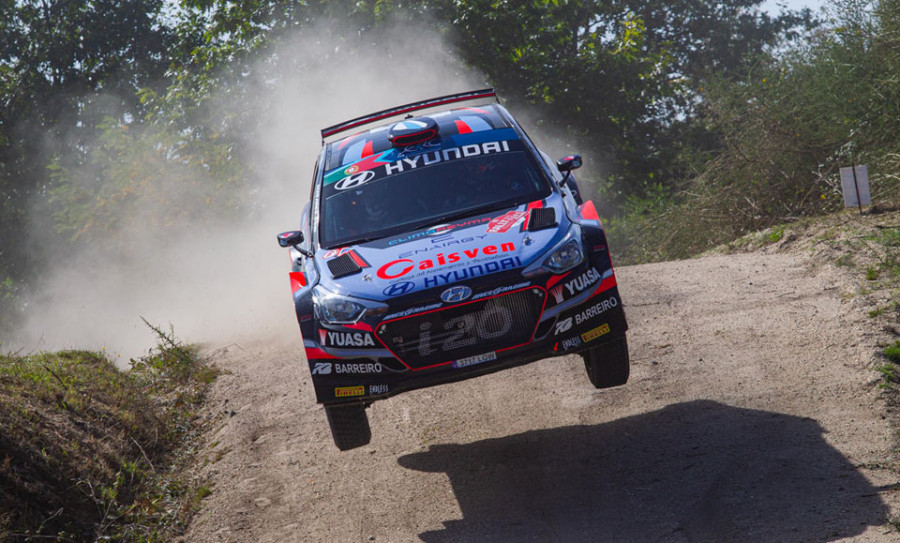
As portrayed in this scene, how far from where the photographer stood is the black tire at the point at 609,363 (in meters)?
5.44

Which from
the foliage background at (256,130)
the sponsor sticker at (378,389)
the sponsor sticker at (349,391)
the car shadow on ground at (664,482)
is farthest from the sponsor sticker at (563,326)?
the foliage background at (256,130)

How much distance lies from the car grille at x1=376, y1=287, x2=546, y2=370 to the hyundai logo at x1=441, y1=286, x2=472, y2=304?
0.15 feet

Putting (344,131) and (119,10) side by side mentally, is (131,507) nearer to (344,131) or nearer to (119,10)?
(344,131)

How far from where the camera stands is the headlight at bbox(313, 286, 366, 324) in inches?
202

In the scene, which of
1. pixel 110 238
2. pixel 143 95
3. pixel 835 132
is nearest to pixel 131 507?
pixel 835 132

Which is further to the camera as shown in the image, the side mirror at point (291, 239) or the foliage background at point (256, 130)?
the foliage background at point (256, 130)

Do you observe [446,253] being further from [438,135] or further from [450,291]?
[438,135]

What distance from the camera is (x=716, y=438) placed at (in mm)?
5406

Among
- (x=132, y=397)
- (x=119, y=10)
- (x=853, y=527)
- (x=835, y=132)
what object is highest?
(x=119, y=10)

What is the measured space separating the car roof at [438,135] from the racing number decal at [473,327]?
1.95 metres

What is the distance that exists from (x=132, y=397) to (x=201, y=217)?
47.1ft

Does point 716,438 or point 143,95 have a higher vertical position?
point 143,95

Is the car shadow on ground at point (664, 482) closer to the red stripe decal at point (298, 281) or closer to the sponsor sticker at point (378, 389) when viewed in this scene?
the sponsor sticker at point (378, 389)

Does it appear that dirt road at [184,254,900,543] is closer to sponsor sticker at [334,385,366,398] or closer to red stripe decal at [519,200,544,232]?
sponsor sticker at [334,385,366,398]
